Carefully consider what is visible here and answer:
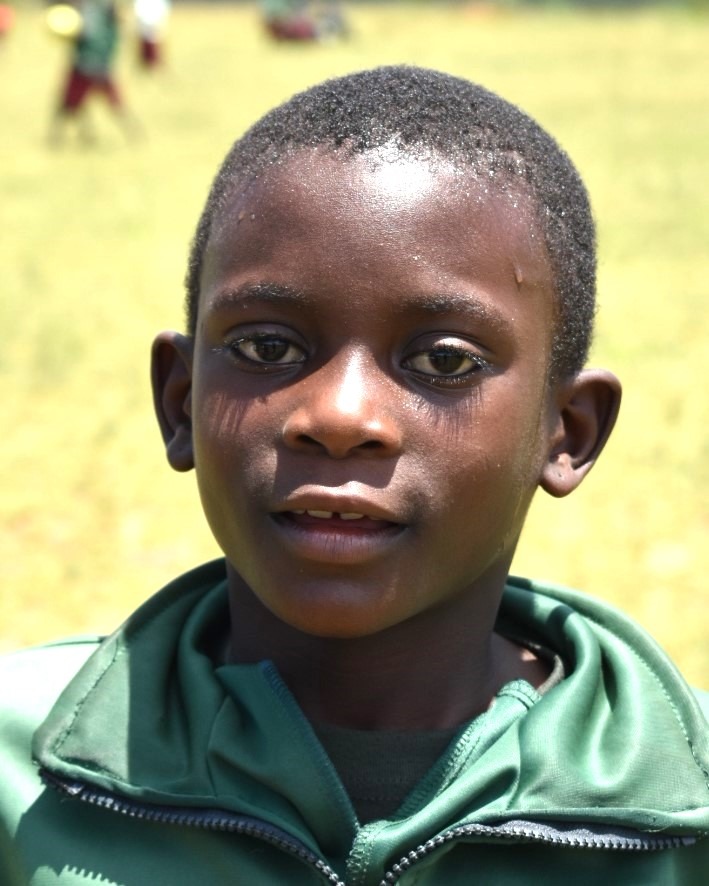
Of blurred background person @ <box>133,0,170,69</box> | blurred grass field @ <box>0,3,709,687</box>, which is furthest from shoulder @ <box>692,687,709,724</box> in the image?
blurred background person @ <box>133,0,170,69</box>

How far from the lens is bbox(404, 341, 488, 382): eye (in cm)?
179

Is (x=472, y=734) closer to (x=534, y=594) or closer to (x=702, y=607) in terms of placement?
(x=534, y=594)

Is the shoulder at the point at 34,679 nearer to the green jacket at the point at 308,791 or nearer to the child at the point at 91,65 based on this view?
the green jacket at the point at 308,791

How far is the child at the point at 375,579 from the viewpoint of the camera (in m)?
1.76

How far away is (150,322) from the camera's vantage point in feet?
23.4

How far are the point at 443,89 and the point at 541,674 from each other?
83 centimetres

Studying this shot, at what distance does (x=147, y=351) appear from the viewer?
6.56 meters

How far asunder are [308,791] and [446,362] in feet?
1.80

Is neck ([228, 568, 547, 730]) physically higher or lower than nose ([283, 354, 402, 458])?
Answer: lower

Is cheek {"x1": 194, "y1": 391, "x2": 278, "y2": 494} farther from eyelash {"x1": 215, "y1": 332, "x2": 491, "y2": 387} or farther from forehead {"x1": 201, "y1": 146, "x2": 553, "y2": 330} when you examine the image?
forehead {"x1": 201, "y1": 146, "x2": 553, "y2": 330}

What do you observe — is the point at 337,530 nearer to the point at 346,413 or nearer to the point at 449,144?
the point at 346,413

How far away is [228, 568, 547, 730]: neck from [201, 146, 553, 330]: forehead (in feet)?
1.48

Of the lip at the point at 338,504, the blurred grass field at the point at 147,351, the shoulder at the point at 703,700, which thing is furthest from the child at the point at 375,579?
the blurred grass field at the point at 147,351

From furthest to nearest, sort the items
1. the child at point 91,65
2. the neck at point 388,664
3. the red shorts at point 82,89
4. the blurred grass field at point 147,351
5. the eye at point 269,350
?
the red shorts at point 82,89, the child at point 91,65, the blurred grass field at point 147,351, the neck at point 388,664, the eye at point 269,350
